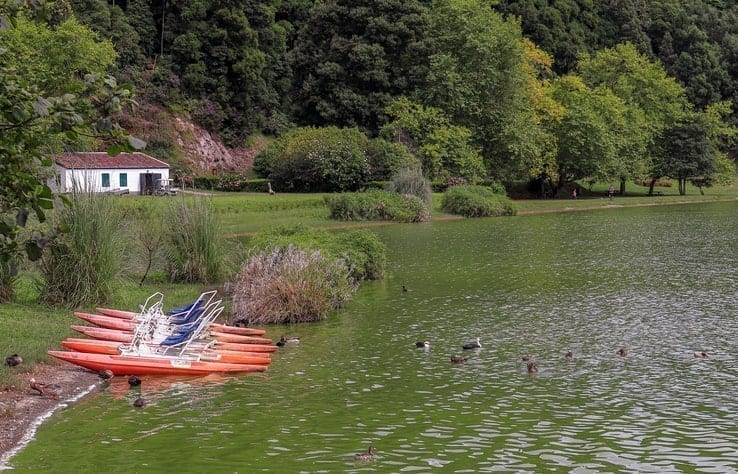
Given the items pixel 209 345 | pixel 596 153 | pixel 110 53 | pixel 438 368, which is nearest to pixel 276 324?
pixel 209 345

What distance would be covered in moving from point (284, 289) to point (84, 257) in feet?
16.3

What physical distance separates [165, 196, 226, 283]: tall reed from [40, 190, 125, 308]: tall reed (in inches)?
210

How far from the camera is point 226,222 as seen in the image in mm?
47469

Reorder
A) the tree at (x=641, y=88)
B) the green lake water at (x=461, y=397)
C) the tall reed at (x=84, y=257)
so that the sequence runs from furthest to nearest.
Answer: the tree at (x=641, y=88) < the tall reed at (x=84, y=257) < the green lake water at (x=461, y=397)

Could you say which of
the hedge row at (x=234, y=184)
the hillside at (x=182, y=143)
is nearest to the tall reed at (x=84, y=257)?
the hedge row at (x=234, y=184)

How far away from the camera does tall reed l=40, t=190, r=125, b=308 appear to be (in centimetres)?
2098

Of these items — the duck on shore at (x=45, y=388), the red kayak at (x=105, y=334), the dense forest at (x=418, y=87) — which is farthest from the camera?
the dense forest at (x=418, y=87)

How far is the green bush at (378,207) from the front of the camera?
54.3 m

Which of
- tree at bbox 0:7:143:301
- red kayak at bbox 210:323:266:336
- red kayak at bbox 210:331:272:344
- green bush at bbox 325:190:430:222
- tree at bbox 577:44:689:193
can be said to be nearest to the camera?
tree at bbox 0:7:143:301

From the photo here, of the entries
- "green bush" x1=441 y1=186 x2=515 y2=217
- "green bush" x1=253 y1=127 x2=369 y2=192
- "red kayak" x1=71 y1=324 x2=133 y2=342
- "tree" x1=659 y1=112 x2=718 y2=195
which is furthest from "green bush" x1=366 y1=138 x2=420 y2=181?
"red kayak" x1=71 y1=324 x2=133 y2=342

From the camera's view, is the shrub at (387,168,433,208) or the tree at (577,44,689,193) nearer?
the shrub at (387,168,433,208)

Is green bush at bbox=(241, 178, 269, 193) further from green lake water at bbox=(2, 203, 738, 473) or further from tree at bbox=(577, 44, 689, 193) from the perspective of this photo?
green lake water at bbox=(2, 203, 738, 473)

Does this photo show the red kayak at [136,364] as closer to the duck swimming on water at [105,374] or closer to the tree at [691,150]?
the duck swimming on water at [105,374]

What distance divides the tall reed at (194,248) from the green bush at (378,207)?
86.8 ft
